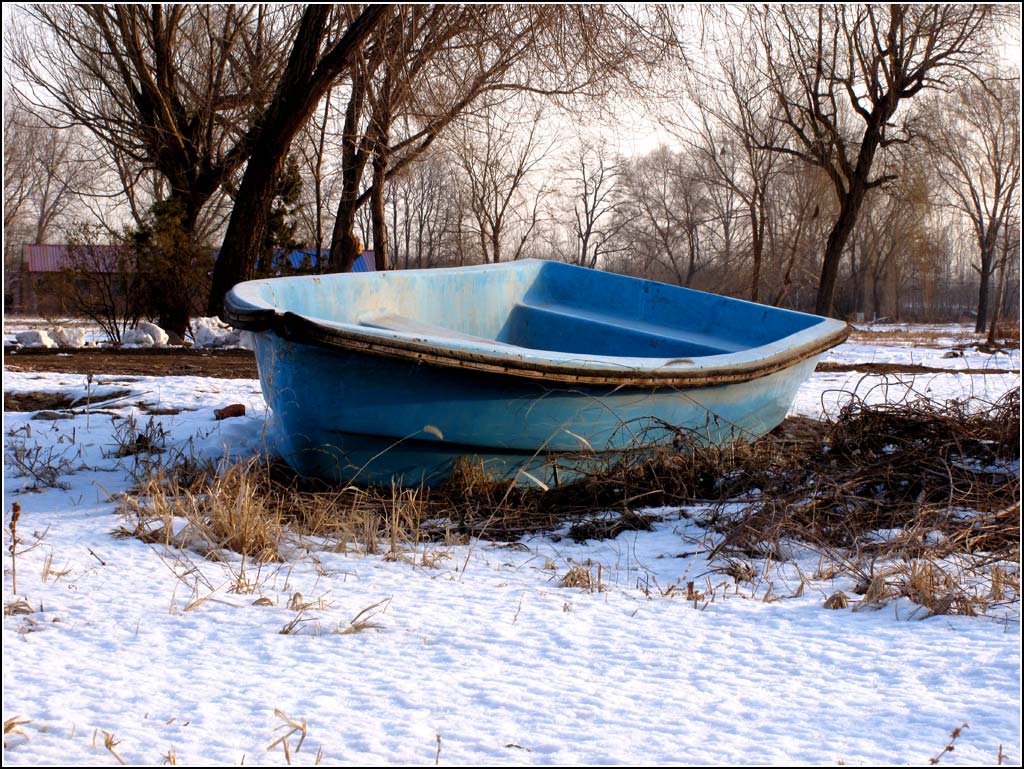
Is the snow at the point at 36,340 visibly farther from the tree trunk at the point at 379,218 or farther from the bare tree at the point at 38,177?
the bare tree at the point at 38,177

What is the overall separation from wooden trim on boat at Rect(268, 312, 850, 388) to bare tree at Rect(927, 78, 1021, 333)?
1642cm

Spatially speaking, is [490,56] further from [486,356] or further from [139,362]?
[486,356]

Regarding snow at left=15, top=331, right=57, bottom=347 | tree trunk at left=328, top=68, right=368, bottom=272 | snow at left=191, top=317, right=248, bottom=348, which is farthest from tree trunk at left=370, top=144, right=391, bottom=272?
snow at left=15, top=331, right=57, bottom=347

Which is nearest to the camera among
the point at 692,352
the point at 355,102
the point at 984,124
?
the point at 692,352

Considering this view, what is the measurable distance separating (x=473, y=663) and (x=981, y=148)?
3093cm

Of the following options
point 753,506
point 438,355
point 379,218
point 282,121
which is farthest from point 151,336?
point 753,506

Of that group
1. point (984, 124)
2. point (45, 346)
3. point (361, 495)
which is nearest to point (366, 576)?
point (361, 495)

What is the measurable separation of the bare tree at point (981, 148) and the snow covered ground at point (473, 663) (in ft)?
59.7

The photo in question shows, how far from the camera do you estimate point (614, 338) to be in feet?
22.1

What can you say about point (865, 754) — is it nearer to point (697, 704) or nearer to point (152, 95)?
point (697, 704)

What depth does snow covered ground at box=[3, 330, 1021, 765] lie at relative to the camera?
170cm

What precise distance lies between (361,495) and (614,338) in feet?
10.7

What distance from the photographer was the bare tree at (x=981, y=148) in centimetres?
2081

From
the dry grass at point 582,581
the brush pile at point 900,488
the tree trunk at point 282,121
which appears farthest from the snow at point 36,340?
the dry grass at point 582,581
